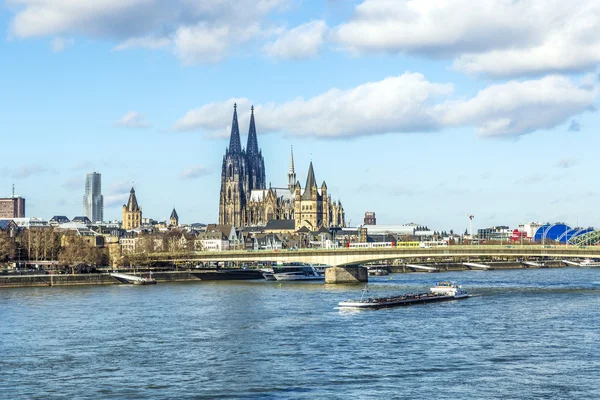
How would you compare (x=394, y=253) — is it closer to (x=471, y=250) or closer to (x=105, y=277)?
(x=471, y=250)

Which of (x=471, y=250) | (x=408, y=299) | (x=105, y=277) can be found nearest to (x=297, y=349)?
(x=408, y=299)

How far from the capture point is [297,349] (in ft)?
174

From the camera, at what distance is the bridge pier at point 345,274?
111812mm

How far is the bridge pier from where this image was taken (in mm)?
Answer: 111812

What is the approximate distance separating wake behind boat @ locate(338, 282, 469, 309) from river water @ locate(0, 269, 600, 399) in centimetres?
173

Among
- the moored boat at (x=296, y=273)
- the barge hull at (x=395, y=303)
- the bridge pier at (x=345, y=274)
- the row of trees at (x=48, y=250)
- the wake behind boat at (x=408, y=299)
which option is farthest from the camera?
the moored boat at (x=296, y=273)

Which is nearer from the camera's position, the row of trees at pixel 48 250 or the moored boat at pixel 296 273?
the row of trees at pixel 48 250

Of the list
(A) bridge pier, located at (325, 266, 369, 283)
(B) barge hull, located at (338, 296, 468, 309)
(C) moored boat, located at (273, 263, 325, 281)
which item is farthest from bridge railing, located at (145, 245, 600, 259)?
(C) moored boat, located at (273, 263, 325, 281)

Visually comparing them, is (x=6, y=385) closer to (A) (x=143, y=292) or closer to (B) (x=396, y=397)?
(B) (x=396, y=397)

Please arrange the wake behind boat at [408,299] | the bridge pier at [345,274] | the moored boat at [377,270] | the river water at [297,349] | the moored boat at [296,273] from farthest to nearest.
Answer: the moored boat at [377,270] → the moored boat at [296,273] → the bridge pier at [345,274] → the wake behind boat at [408,299] → the river water at [297,349]

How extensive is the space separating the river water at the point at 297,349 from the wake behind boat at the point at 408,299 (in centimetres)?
173

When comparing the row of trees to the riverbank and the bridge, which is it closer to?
the riverbank

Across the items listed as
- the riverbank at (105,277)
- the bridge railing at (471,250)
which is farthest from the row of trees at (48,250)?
the bridge railing at (471,250)

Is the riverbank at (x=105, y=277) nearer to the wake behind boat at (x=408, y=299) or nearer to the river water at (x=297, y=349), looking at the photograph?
the river water at (x=297, y=349)
